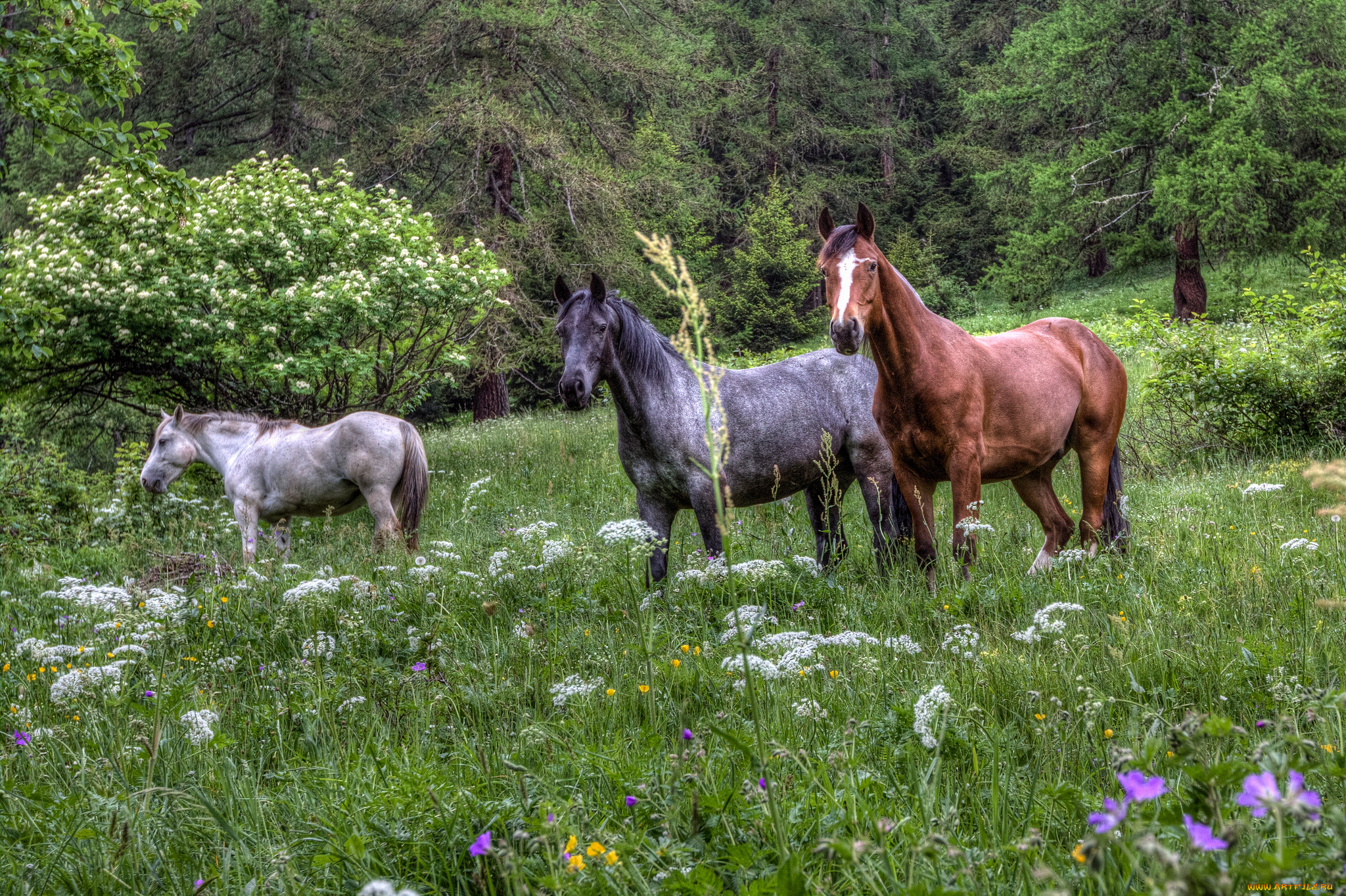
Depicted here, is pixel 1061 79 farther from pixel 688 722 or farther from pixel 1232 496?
pixel 688 722

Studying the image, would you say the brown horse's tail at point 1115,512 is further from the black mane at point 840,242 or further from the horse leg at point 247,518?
the horse leg at point 247,518

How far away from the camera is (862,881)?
1634mm

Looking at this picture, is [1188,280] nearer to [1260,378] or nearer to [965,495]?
[1260,378]

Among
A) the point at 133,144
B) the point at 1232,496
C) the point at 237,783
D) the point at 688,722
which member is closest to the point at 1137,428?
the point at 1232,496

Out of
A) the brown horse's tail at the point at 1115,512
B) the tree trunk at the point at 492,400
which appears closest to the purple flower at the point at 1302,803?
the brown horse's tail at the point at 1115,512

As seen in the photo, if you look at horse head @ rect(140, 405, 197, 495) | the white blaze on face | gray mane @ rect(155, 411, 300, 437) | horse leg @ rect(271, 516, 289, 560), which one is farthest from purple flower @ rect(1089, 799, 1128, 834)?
horse head @ rect(140, 405, 197, 495)

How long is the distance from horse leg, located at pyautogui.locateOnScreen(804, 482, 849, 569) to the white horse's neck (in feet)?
19.7

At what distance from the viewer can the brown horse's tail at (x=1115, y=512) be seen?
5324mm

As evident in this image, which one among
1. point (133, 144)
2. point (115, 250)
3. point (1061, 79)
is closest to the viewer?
point (133, 144)

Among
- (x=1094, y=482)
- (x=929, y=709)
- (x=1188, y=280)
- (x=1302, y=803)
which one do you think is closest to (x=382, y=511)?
(x=1094, y=482)

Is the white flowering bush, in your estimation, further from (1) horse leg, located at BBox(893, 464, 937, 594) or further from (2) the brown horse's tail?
(2) the brown horse's tail

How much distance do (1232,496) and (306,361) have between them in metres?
9.77

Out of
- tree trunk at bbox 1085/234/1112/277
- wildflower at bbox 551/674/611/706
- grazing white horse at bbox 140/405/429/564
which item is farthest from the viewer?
tree trunk at bbox 1085/234/1112/277

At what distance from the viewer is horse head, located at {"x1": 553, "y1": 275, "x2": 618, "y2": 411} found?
4.83 metres
